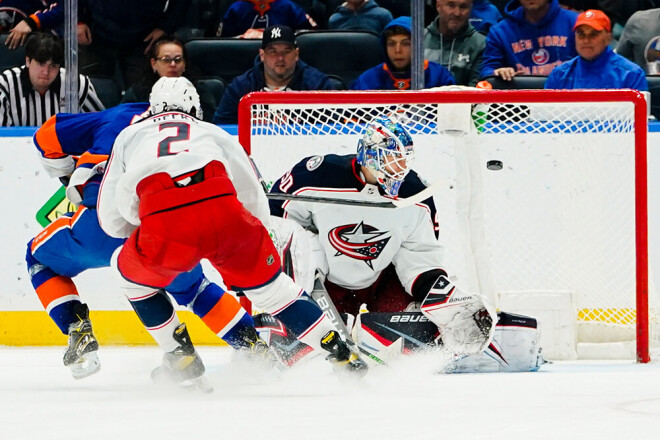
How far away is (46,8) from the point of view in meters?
4.52

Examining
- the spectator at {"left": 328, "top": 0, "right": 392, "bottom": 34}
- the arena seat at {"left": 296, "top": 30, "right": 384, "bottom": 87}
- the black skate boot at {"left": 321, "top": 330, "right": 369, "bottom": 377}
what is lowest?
the black skate boot at {"left": 321, "top": 330, "right": 369, "bottom": 377}

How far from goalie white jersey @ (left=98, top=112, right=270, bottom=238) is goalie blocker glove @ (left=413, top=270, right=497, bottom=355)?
2.22 ft

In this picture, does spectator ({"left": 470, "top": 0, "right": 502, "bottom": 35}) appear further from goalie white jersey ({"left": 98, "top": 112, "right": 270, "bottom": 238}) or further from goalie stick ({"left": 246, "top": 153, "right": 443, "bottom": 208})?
goalie white jersey ({"left": 98, "top": 112, "right": 270, "bottom": 238})

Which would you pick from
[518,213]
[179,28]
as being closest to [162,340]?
[518,213]

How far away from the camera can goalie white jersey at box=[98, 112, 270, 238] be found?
2.63 meters

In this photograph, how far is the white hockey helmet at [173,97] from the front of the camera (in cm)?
283

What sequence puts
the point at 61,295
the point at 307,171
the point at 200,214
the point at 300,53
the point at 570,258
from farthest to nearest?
the point at 300,53 < the point at 570,258 < the point at 307,171 < the point at 61,295 < the point at 200,214

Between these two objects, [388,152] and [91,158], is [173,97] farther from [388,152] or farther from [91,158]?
[388,152]

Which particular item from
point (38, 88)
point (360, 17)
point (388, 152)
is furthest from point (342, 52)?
point (388, 152)

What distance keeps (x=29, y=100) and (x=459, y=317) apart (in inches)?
82.3

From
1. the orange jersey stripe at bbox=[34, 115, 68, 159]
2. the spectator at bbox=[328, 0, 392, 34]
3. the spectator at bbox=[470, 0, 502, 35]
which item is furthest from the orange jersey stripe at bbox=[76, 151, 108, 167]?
the spectator at bbox=[470, 0, 502, 35]

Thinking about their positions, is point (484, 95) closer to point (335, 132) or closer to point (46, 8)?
point (335, 132)

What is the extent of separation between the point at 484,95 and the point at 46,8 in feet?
6.80

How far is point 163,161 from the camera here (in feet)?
8.59
